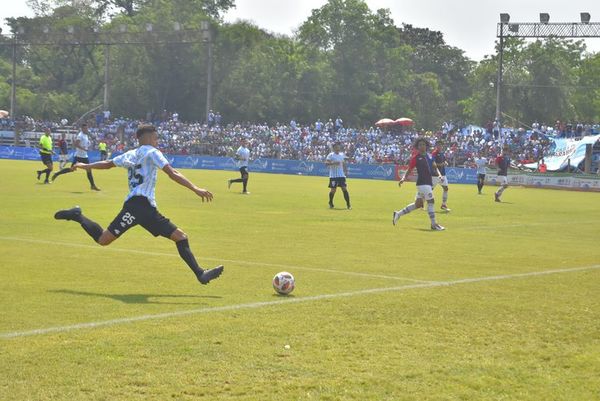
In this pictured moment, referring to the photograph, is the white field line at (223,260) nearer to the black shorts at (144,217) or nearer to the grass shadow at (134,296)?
the black shorts at (144,217)

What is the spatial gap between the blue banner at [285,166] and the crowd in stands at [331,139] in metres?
2.92

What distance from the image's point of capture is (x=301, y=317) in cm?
998

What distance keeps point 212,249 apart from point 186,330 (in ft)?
24.8

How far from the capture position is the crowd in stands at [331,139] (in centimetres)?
6091

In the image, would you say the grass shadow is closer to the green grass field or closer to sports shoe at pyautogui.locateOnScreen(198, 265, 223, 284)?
the green grass field

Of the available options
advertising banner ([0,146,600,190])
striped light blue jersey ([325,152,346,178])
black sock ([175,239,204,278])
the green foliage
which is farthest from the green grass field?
the green foliage

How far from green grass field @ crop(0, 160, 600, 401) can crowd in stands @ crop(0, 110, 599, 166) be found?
41306mm

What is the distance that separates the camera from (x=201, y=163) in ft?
221

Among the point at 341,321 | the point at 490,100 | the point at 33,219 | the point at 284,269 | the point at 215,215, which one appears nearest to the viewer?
the point at 341,321

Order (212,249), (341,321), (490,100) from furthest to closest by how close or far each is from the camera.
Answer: (490,100), (212,249), (341,321)

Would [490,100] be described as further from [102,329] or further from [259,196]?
[102,329]

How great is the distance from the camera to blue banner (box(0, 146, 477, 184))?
56.6 metres

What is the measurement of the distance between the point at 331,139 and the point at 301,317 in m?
60.8

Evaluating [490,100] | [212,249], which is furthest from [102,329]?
[490,100]
